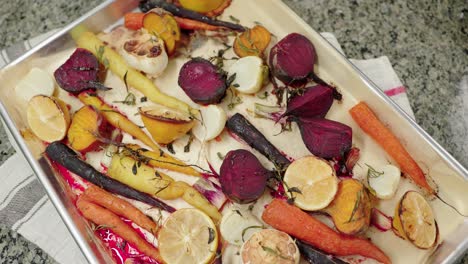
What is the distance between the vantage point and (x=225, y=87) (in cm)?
178

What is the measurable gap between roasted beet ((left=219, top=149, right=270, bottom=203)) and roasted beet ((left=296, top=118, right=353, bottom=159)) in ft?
0.56

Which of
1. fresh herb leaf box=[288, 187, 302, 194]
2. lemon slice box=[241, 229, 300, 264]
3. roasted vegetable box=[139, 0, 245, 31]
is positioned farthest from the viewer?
roasted vegetable box=[139, 0, 245, 31]

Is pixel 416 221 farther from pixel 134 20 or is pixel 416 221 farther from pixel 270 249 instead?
pixel 134 20

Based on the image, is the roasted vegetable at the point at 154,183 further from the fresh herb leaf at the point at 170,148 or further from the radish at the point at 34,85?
the radish at the point at 34,85

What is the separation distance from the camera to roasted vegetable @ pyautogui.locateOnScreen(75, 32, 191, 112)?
180cm

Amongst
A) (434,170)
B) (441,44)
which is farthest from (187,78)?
(441,44)

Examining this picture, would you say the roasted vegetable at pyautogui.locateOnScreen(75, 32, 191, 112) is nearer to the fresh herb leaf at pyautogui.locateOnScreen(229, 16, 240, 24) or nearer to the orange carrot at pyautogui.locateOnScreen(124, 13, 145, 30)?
the orange carrot at pyautogui.locateOnScreen(124, 13, 145, 30)

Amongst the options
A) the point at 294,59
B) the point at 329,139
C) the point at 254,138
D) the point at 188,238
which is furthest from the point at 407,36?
the point at 188,238

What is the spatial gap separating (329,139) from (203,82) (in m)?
0.45

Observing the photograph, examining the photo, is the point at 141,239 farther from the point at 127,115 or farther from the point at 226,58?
the point at 226,58

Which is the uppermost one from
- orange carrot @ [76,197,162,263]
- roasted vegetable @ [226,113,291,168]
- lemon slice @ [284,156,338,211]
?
lemon slice @ [284,156,338,211]

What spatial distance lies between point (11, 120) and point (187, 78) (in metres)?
0.58

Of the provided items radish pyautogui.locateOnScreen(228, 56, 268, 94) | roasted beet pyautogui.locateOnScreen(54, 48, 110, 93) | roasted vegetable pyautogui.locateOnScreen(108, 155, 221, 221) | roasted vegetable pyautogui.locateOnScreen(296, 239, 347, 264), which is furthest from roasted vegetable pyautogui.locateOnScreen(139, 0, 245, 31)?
roasted vegetable pyautogui.locateOnScreen(296, 239, 347, 264)

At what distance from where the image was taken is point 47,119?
5.77ft
